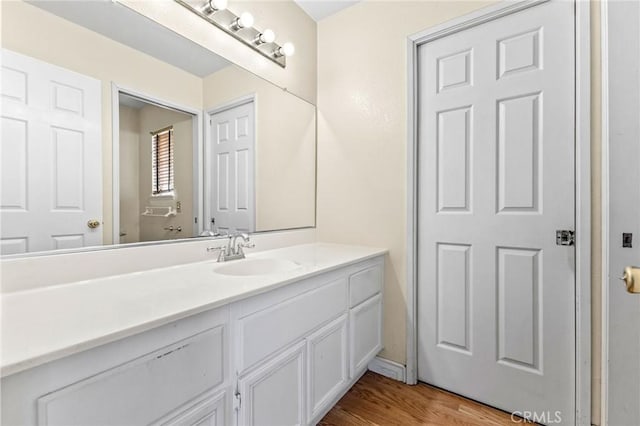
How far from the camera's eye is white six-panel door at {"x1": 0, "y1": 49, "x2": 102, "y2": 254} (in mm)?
886

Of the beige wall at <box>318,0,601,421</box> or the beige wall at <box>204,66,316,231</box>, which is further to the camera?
the beige wall at <box>318,0,601,421</box>

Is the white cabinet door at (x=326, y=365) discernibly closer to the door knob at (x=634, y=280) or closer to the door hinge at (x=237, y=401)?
the door hinge at (x=237, y=401)

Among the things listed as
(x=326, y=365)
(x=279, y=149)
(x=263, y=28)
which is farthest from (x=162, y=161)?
(x=326, y=365)

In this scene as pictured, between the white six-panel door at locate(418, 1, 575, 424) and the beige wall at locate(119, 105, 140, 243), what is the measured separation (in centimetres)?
149

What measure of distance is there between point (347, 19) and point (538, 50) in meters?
1.20

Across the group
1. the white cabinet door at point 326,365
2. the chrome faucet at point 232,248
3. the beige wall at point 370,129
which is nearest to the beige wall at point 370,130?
the beige wall at point 370,129

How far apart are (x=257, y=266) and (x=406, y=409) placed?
3.60ft

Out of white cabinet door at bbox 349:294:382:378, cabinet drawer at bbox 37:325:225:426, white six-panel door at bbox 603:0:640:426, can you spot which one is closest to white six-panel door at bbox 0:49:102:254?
cabinet drawer at bbox 37:325:225:426

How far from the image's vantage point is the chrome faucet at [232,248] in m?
1.44

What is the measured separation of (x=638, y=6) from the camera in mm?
957

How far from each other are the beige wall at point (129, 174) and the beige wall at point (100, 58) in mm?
46

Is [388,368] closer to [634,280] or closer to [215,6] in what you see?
[634,280]

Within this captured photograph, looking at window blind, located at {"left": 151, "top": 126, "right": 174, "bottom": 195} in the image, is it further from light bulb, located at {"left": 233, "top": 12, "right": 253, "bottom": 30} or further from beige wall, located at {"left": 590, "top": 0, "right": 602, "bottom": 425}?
beige wall, located at {"left": 590, "top": 0, "right": 602, "bottom": 425}

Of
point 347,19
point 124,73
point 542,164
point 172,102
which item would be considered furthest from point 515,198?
point 124,73
